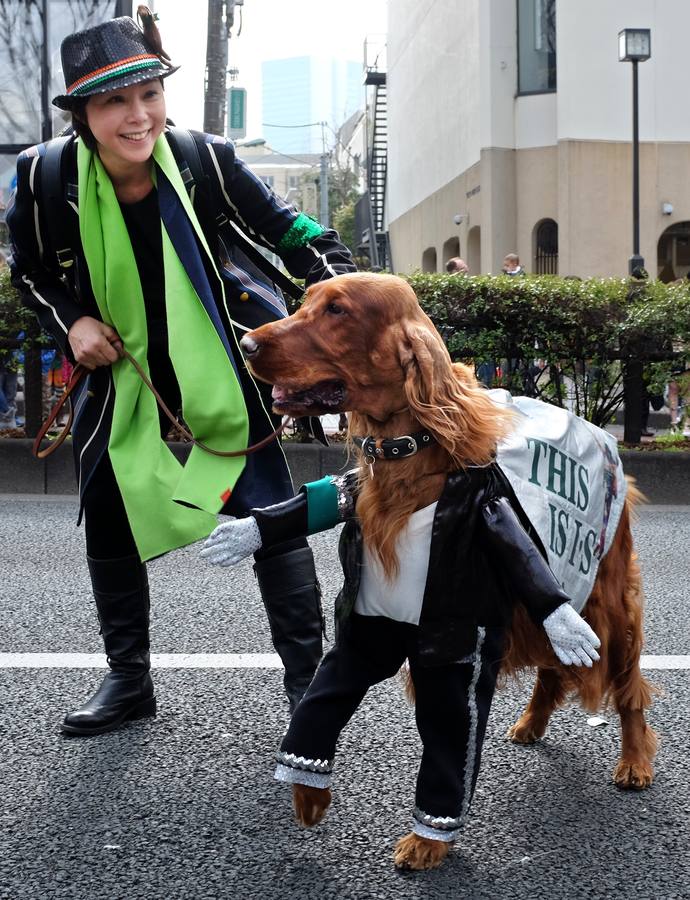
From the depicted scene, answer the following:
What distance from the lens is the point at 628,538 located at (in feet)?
9.75

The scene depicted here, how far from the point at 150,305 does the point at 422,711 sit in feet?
4.68

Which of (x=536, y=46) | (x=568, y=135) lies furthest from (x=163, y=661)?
(x=536, y=46)

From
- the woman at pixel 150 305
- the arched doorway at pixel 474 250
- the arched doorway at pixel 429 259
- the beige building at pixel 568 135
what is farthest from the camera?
the arched doorway at pixel 429 259

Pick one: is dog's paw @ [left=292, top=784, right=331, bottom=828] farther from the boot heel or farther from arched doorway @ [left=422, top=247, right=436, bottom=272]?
arched doorway @ [left=422, top=247, right=436, bottom=272]

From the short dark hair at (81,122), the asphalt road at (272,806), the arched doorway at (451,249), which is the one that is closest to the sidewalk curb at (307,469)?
the asphalt road at (272,806)

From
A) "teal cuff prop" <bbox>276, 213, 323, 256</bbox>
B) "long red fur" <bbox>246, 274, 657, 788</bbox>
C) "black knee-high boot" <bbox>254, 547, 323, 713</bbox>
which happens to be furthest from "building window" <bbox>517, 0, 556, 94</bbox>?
"long red fur" <bbox>246, 274, 657, 788</bbox>

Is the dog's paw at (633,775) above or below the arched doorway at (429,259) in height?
below

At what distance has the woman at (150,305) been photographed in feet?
9.96

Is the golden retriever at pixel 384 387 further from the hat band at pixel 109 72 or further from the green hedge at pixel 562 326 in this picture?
the green hedge at pixel 562 326

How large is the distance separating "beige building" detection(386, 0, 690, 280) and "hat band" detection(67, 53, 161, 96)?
20.6m

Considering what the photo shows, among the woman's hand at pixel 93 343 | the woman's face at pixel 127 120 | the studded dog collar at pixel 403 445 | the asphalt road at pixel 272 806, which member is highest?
the woman's face at pixel 127 120

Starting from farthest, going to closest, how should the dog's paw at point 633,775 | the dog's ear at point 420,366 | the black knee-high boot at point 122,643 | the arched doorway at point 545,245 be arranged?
1. the arched doorway at point 545,245
2. the black knee-high boot at point 122,643
3. the dog's paw at point 633,775
4. the dog's ear at point 420,366

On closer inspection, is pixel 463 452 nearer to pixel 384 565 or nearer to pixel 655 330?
pixel 384 565

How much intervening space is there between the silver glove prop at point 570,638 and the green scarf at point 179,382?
1.06 meters
